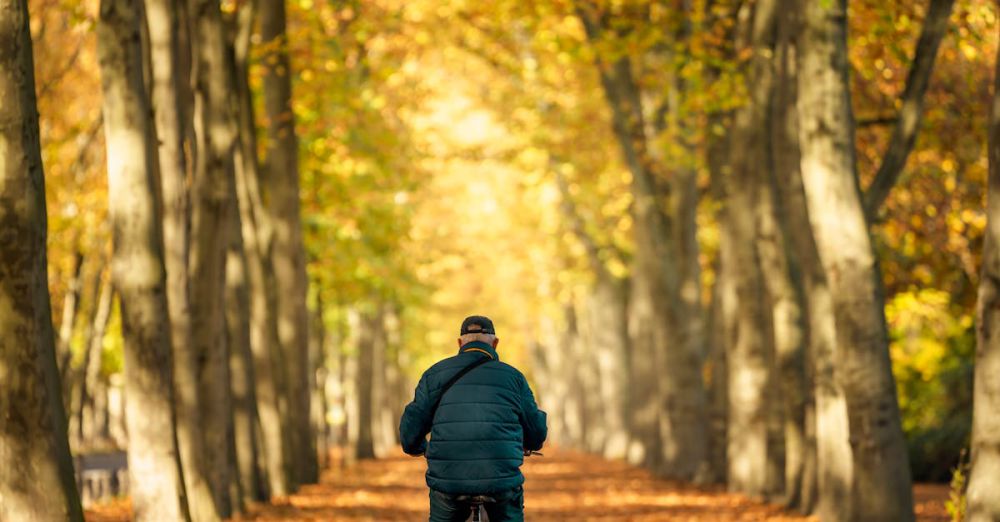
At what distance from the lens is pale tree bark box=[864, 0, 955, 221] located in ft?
54.5

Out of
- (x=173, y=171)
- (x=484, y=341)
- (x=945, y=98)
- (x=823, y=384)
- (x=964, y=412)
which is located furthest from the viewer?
(x=964, y=412)

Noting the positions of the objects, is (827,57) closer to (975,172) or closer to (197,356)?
(197,356)

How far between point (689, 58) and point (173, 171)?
1076 cm

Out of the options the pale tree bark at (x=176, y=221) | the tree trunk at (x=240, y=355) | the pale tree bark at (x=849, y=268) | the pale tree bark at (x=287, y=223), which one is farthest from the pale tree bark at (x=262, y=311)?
the pale tree bark at (x=849, y=268)

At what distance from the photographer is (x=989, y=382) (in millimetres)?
10859

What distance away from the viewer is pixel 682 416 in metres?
30.2

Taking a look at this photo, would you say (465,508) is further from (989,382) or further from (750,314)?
(750,314)

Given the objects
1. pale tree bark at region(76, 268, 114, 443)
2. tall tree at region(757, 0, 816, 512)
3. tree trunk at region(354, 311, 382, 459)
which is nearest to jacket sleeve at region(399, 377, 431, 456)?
tall tree at region(757, 0, 816, 512)

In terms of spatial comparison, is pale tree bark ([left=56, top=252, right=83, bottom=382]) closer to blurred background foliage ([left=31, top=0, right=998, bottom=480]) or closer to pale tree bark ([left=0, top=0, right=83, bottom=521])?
blurred background foliage ([left=31, top=0, right=998, bottom=480])

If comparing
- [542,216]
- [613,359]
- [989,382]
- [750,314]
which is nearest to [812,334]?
[750,314]

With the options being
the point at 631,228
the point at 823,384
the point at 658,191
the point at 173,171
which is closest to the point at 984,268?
the point at 823,384

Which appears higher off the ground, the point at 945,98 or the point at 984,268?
the point at 945,98

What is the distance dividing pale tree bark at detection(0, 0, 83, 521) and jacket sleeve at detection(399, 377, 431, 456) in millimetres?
2629

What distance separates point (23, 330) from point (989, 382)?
6.19m
